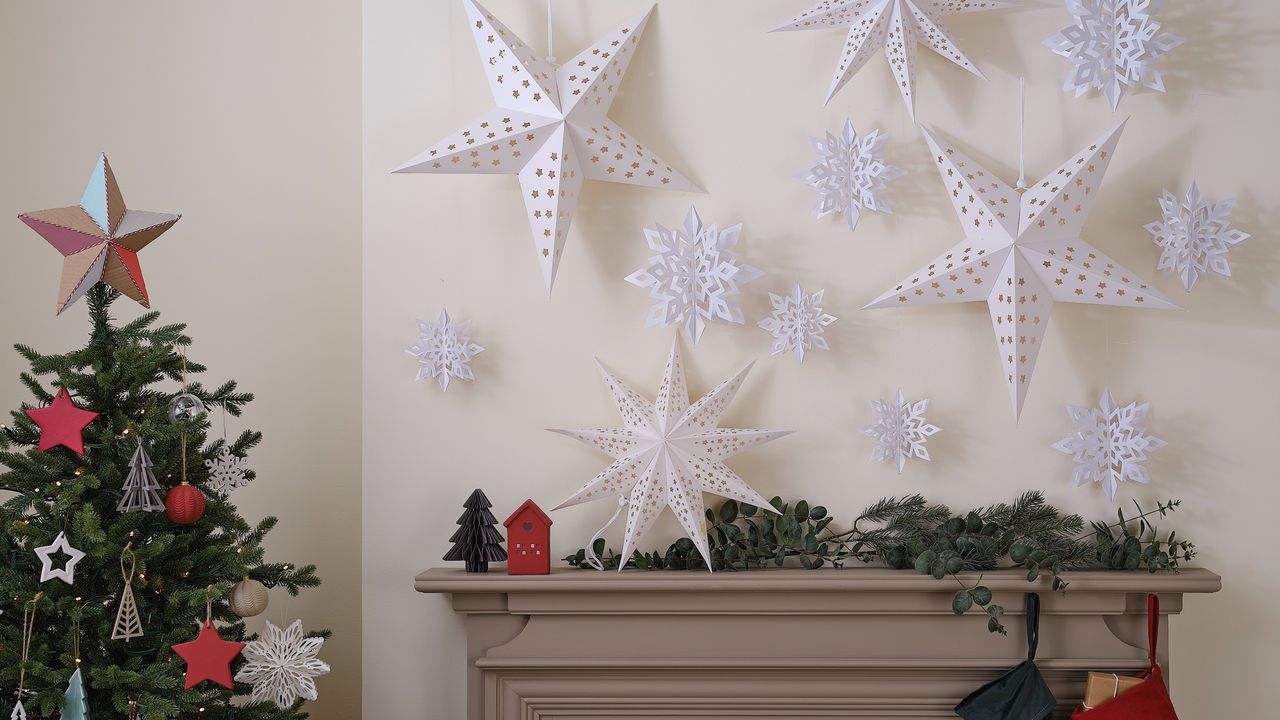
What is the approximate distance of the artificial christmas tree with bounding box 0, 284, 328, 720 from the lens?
4.19 ft

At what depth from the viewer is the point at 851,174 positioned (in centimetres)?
172

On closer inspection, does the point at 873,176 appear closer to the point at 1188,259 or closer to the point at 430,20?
the point at 1188,259

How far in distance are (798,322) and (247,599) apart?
114cm

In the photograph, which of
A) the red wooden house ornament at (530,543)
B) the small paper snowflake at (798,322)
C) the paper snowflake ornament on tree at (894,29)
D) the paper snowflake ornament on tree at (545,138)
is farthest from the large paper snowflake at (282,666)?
the paper snowflake ornament on tree at (894,29)

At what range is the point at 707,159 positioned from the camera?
1.81m

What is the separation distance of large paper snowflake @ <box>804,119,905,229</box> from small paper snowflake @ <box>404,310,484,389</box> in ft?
2.59

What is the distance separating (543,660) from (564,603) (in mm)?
123

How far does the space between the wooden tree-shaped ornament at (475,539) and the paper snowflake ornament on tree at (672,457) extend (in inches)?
6.1

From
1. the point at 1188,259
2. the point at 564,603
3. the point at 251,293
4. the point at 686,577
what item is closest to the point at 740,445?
the point at 686,577

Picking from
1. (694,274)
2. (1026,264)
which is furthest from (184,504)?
(1026,264)

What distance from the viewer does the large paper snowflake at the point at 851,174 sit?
5.58ft

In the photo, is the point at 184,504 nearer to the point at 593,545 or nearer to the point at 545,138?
the point at 593,545

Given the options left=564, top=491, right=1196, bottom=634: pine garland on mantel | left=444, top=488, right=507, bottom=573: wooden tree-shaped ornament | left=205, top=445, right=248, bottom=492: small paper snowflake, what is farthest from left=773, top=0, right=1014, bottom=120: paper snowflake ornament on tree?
left=205, top=445, right=248, bottom=492: small paper snowflake

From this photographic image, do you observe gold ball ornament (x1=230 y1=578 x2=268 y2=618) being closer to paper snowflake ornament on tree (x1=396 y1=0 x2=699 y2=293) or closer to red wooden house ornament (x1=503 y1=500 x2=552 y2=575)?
red wooden house ornament (x1=503 y1=500 x2=552 y2=575)
